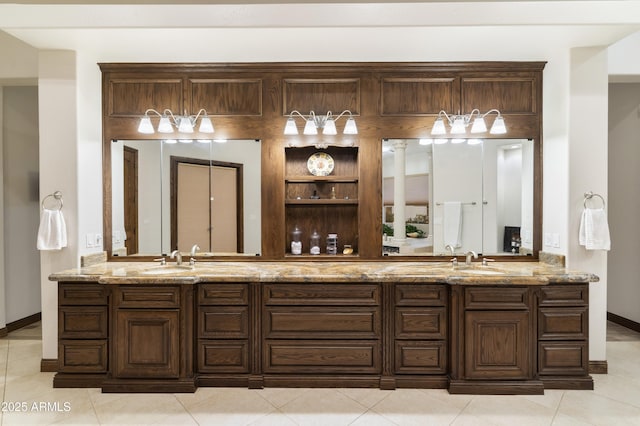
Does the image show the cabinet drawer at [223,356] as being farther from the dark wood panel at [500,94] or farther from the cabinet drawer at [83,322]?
the dark wood panel at [500,94]

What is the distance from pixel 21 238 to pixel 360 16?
13.8 feet

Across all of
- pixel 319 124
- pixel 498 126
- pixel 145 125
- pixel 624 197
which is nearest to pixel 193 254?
pixel 145 125

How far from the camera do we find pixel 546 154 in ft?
9.87

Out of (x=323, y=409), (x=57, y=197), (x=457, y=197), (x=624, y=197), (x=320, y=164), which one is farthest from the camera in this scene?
(x=624, y=197)

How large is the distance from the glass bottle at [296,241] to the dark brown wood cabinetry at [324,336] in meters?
0.65

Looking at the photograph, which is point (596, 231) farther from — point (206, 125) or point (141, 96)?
point (141, 96)

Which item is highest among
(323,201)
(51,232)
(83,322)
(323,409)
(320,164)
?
(320,164)

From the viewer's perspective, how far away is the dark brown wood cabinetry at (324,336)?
2461mm

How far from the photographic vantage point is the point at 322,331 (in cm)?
255

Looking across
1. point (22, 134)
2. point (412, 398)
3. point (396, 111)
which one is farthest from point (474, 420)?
point (22, 134)

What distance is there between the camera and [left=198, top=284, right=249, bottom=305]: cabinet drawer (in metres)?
2.55

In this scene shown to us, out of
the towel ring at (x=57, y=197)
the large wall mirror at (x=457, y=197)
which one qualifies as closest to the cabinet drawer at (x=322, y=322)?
the large wall mirror at (x=457, y=197)

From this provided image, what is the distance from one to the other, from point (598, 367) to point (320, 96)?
3.23m

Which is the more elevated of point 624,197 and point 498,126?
point 498,126
